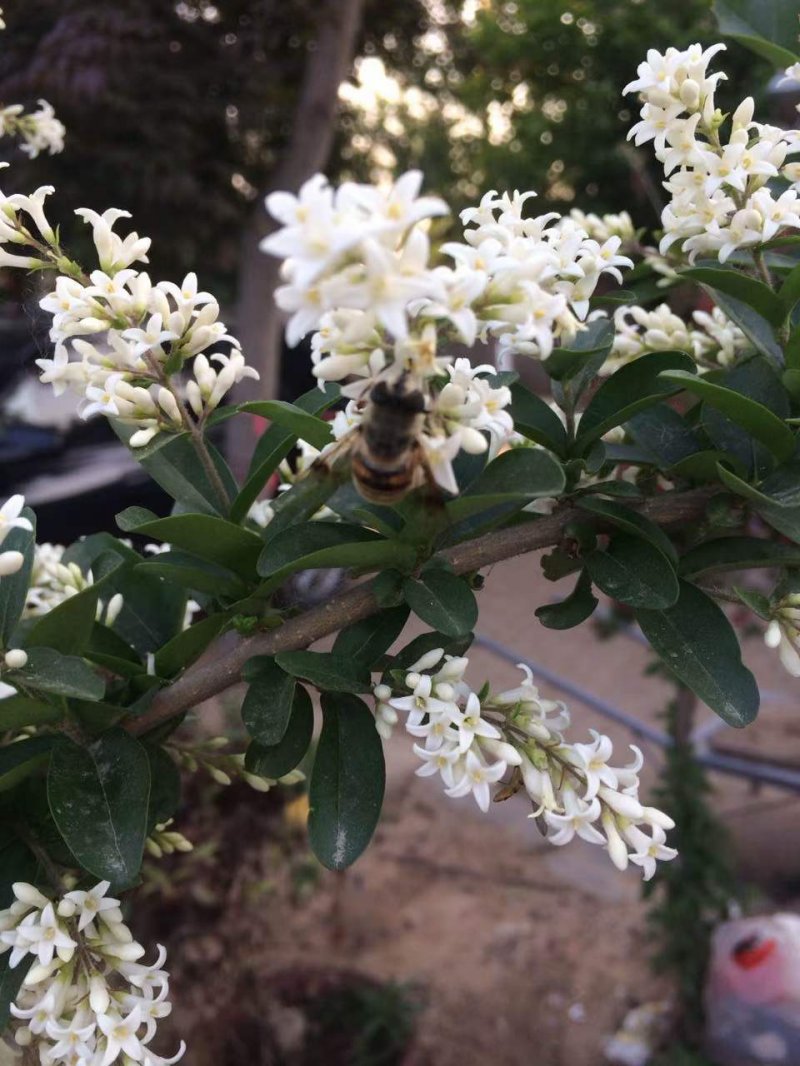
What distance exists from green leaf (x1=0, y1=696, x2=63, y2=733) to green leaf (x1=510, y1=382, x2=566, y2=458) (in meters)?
0.43

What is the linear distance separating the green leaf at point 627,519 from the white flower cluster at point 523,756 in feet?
0.45

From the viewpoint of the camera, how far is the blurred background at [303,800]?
2.25 m

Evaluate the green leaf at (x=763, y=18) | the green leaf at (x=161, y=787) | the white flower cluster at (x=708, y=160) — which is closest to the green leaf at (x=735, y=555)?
the white flower cluster at (x=708, y=160)

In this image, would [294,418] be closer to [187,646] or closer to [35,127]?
[187,646]

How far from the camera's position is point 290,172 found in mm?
3188

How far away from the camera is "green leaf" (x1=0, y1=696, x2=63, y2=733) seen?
2.35 feet

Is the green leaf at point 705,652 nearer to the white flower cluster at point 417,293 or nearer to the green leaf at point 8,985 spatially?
the white flower cluster at point 417,293

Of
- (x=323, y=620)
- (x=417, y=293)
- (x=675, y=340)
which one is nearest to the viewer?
(x=417, y=293)

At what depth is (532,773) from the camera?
72 cm

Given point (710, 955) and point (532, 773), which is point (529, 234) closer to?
point (532, 773)

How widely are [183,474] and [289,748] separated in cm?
25

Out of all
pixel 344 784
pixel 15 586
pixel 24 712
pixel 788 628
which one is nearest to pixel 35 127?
pixel 15 586

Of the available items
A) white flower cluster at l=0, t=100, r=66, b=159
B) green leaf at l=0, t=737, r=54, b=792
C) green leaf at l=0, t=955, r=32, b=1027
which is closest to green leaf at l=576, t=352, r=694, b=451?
green leaf at l=0, t=737, r=54, b=792

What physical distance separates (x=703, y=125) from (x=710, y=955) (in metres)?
2.10
